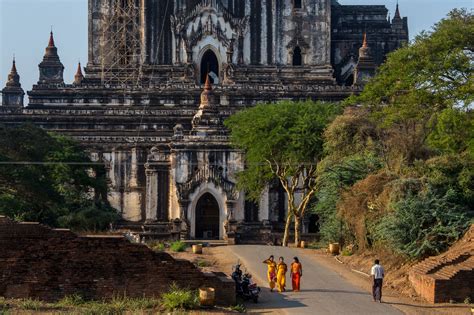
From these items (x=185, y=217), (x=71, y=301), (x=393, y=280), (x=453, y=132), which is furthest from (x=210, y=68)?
(x=71, y=301)

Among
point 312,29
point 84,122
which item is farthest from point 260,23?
point 84,122

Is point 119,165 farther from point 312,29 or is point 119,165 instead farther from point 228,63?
point 312,29

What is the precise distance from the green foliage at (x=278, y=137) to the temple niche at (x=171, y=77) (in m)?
2.14

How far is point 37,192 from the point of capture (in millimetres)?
29812

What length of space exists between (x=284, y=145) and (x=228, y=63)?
10.7 m

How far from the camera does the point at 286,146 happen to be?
34.4 m

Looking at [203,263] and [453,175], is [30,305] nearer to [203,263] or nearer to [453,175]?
[203,263]

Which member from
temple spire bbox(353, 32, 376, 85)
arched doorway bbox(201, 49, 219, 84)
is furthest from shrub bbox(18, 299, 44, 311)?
temple spire bbox(353, 32, 376, 85)

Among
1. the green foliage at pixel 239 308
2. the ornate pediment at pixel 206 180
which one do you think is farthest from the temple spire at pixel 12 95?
the green foliage at pixel 239 308

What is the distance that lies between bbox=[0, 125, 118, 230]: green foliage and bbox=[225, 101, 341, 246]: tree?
233 inches

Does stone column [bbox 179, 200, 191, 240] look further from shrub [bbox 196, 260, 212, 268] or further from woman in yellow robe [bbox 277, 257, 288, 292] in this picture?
woman in yellow robe [bbox 277, 257, 288, 292]

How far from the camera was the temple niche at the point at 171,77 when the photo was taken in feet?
131

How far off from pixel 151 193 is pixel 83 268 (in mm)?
19738

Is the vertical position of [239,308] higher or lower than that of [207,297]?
lower
